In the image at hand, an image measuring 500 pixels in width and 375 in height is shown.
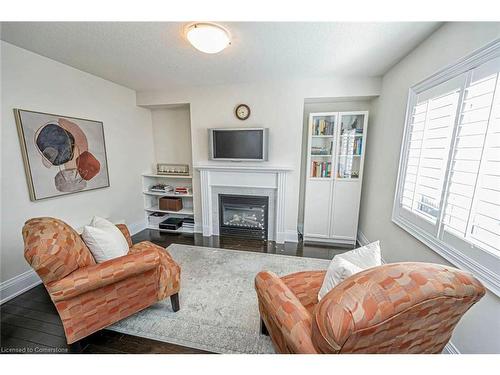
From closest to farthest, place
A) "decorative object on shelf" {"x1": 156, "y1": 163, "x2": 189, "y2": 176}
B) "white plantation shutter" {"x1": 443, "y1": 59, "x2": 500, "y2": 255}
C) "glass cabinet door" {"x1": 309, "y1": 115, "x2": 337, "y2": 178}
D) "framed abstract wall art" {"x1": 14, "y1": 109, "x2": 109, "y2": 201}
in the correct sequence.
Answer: "white plantation shutter" {"x1": 443, "y1": 59, "x2": 500, "y2": 255} < "framed abstract wall art" {"x1": 14, "y1": 109, "x2": 109, "y2": 201} < "glass cabinet door" {"x1": 309, "y1": 115, "x2": 337, "y2": 178} < "decorative object on shelf" {"x1": 156, "y1": 163, "x2": 189, "y2": 176}

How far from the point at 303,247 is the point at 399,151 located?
5.70ft

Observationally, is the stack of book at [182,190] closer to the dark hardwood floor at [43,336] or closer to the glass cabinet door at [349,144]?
the dark hardwood floor at [43,336]

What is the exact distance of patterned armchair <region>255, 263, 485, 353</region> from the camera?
0.64 m

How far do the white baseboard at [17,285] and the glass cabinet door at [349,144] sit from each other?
391 cm

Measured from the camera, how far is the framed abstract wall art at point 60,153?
1.98 meters

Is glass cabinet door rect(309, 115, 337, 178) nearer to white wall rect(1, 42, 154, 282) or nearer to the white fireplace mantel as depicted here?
the white fireplace mantel

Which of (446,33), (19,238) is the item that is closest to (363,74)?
(446,33)

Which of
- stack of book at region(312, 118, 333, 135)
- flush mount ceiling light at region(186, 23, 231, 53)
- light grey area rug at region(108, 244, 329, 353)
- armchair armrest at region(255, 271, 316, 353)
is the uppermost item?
flush mount ceiling light at region(186, 23, 231, 53)

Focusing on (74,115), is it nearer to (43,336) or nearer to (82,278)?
(82,278)

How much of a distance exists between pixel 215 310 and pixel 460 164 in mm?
2206

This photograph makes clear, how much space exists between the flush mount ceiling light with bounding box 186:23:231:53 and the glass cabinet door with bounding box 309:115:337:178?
164cm

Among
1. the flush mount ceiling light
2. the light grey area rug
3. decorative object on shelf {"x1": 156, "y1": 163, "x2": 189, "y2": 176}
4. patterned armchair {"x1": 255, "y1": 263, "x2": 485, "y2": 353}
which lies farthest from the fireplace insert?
patterned armchair {"x1": 255, "y1": 263, "x2": 485, "y2": 353}

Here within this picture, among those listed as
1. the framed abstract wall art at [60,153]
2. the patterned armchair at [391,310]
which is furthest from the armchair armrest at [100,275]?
the framed abstract wall art at [60,153]

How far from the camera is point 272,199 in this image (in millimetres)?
3066
